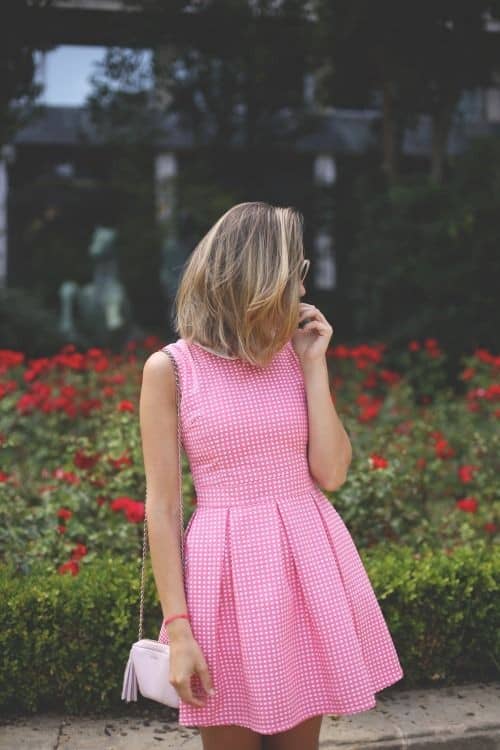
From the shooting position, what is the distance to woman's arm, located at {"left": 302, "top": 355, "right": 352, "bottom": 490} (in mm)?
1953

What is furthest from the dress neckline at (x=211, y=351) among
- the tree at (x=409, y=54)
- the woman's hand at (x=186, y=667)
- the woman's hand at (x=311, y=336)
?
the tree at (x=409, y=54)

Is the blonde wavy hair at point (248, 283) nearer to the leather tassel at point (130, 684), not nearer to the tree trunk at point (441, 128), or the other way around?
the leather tassel at point (130, 684)

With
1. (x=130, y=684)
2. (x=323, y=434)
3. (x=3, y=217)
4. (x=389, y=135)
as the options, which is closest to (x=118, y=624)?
(x=130, y=684)

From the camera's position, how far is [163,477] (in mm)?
1869

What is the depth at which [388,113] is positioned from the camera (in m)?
12.8

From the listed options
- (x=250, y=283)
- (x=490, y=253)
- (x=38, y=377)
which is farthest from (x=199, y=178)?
(x=250, y=283)

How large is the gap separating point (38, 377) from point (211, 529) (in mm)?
5284

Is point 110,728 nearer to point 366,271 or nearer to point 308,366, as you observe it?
point 308,366

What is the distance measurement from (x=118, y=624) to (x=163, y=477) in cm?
146

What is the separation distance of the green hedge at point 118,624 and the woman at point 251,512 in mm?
1280

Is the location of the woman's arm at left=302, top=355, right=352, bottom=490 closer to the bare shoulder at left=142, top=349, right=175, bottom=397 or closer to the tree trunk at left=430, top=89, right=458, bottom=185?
the bare shoulder at left=142, top=349, right=175, bottom=397

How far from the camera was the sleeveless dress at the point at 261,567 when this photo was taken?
185cm

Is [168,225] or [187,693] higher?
[187,693]

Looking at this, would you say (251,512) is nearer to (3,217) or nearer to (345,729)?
(345,729)
